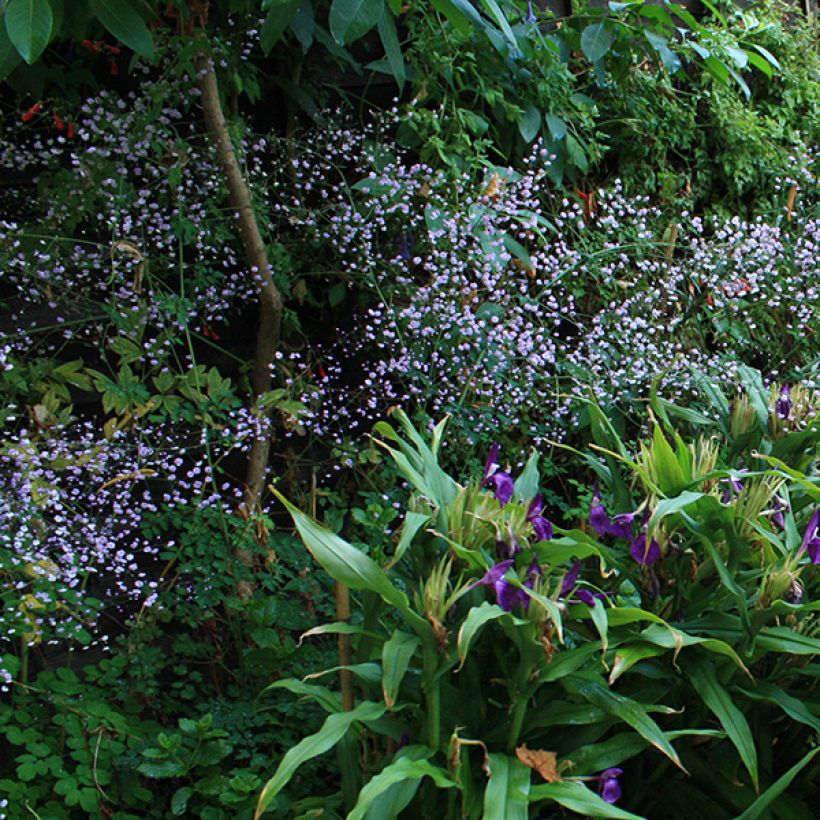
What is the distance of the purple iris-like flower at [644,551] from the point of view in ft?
4.78

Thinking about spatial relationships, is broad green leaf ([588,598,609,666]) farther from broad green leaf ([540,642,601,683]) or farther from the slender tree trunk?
the slender tree trunk

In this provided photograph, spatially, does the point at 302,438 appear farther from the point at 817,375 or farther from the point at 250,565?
the point at 817,375

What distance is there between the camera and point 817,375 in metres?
2.92

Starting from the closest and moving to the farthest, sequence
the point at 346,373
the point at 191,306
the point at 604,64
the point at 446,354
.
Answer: the point at 191,306 < the point at 446,354 < the point at 346,373 < the point at 604,64

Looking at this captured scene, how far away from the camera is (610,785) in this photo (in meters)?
1.33

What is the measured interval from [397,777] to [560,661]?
0.29m

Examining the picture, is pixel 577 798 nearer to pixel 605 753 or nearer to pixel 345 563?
pixel 605 753

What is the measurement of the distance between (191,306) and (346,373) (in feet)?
1.94

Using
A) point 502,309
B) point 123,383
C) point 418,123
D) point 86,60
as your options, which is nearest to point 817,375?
point 502,309

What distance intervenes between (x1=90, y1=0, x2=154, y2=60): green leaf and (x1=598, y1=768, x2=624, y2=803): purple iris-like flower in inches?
60.5

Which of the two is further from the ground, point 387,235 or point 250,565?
point 387,235

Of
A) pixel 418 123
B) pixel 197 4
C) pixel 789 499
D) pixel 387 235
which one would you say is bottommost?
pixel 789 499

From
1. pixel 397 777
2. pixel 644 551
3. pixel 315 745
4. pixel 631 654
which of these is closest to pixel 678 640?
pixel 631 654

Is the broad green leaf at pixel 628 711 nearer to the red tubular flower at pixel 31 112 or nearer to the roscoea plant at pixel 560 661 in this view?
the roscoea plant at pixel 560 661
